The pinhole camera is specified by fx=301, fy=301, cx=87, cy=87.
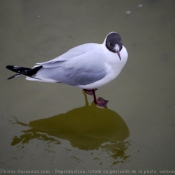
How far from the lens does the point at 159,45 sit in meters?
4.34

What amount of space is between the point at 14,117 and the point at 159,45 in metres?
2.26

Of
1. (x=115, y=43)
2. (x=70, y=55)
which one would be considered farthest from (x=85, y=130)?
(x=115, y=43)

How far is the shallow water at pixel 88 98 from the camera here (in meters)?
3.37

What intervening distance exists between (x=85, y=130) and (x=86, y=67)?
2.50 feet

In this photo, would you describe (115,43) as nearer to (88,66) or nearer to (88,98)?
(88,66)

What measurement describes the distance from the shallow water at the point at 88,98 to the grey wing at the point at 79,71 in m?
0.37

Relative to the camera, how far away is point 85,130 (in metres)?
3.64

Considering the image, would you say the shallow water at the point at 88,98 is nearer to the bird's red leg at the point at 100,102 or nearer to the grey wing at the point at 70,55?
Result: the bird's red leg at the point at 100,102

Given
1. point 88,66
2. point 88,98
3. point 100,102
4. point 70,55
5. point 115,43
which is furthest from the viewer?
point 88,98

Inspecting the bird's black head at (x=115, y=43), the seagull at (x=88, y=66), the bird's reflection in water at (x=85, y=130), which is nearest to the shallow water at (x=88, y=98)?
the bird's reflection in water at (x=85, y=130)

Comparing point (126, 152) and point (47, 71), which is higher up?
point (47, 71)

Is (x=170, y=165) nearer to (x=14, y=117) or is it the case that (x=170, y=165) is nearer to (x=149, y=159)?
(x=149, y=159)

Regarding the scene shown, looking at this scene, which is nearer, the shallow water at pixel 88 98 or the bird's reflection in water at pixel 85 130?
the shallow water at pixel 88 98

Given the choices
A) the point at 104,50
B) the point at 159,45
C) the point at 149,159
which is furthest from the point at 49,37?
the point at 149,159
